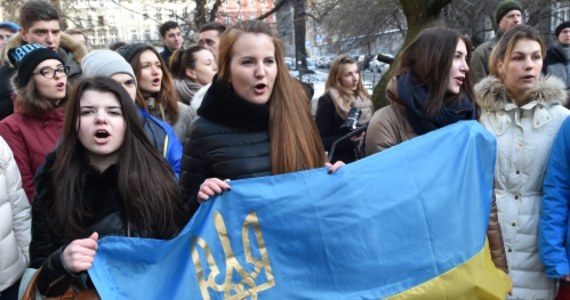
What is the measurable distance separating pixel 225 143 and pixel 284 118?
279 mm

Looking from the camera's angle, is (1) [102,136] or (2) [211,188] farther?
(1) [102,136]

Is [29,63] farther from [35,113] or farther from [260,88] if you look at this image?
[260,88]

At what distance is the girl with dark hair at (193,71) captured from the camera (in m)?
5.34

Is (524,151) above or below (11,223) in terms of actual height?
above

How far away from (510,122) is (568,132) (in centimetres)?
32

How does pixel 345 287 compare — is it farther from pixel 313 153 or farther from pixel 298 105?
pixel 298 105

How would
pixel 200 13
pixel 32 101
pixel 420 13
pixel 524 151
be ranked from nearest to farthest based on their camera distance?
pixel 524 151 → pixel 32 101 → pixel 420 13 → pixel 200 13

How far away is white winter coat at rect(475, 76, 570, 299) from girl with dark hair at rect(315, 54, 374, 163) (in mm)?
2331

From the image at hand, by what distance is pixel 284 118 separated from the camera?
8.73 ft

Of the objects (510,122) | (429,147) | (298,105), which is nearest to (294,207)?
(298,105)

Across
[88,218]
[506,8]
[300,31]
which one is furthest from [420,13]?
[300,31]

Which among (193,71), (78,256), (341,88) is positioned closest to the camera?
(78,256)

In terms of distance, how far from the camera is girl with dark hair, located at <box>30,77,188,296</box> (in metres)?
2.45

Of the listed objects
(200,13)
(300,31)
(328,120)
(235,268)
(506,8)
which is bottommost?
(235,268)
